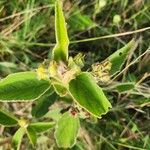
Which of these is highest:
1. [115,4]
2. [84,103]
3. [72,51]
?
[115,4]

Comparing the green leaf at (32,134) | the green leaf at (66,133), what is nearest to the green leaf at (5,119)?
the green leaf at (32,134)

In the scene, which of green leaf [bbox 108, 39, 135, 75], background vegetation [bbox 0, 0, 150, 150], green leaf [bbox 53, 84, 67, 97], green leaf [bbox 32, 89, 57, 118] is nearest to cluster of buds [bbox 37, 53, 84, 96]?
green leaf [bbox 53, 84, 67, 97]

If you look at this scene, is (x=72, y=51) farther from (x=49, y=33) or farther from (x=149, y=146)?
(x=149, y=146)

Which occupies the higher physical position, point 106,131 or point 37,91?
point 37,91

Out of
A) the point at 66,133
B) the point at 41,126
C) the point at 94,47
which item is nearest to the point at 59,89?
the point at 66,133

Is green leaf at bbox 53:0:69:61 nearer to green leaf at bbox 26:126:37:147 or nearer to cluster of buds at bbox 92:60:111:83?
cluster of buds at bbox 92:60:111:83

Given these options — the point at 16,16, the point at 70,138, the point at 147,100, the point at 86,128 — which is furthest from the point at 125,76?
the point at 70,138
